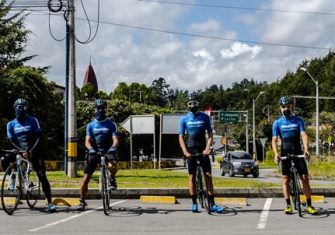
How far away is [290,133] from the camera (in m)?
9.95

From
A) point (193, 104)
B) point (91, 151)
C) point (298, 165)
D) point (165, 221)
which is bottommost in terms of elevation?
point (165, 221)

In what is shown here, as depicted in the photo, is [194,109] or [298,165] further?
[194,109]

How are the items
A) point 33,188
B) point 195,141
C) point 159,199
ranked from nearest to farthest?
point 195,141 < point 33,188 < point 159,199

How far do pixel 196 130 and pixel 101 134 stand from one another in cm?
170

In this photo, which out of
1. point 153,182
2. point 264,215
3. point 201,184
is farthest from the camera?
point 153,182

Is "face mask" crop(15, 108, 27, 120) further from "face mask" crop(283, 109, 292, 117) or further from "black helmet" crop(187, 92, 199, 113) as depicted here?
"face mask" crop(283, 109, 292, 117)

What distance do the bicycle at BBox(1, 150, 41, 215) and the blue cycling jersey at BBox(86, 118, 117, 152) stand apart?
122 centimetres

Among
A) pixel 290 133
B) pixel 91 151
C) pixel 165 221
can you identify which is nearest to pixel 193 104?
pixel 290 133

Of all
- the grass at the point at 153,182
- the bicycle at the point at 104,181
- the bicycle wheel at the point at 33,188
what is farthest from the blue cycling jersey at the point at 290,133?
the bicycle wheel at the point at 33,188

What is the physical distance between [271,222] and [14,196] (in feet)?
17.1

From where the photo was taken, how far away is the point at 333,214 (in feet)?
31.9

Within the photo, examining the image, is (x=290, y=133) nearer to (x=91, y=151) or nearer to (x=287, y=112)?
(x=287, y=112)

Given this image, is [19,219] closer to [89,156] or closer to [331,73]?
[89,156]

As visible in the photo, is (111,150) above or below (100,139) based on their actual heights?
below
